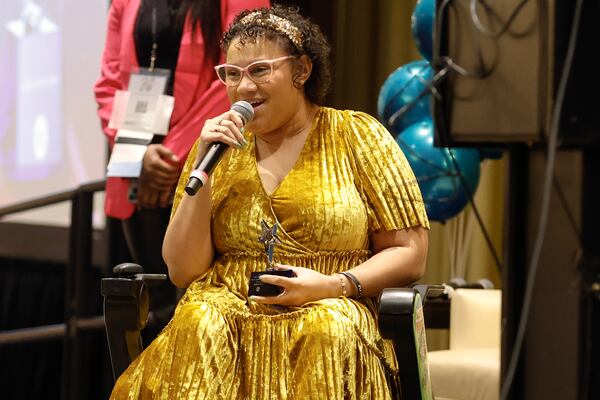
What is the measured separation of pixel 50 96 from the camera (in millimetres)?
4570

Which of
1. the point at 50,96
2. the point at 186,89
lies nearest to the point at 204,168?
the point at 186,89

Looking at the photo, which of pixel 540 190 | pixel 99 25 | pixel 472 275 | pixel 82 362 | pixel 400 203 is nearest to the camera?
pixel 540 190

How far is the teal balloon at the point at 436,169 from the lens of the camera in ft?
11.0

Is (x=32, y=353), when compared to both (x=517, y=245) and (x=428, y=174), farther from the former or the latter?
(x=517, y=245)

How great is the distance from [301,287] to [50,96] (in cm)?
275

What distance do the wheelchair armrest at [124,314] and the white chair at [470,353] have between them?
3.24ft

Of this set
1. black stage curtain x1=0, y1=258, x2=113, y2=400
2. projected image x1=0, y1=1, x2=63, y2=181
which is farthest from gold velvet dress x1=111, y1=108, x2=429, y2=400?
projected image x1=0, y1=1, x2=63, y2=181

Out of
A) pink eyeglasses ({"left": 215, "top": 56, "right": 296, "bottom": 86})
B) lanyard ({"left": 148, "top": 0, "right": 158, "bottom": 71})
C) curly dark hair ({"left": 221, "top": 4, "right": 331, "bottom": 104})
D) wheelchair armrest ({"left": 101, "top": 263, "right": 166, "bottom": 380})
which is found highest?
lanyard ({"left": 148, "top": 0, "right": 158, "bottom": 71})

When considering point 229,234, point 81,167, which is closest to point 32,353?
point 81,167

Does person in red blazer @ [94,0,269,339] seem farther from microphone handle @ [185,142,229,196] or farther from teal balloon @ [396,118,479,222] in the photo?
microphone handle @ [185,142,229,196]

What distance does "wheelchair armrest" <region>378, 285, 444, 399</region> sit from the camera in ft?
6.34

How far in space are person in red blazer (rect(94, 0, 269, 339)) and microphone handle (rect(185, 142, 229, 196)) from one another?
34.4 inches

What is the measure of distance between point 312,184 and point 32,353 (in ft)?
8.58

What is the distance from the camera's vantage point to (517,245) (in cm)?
146
